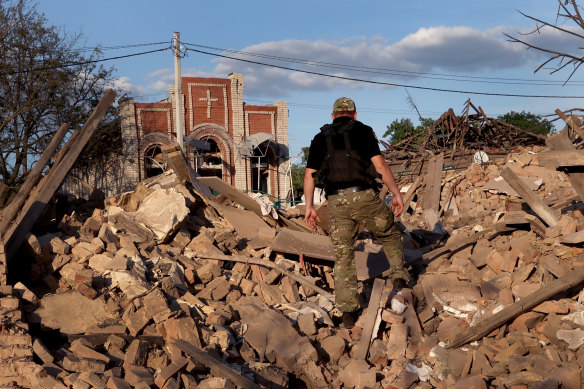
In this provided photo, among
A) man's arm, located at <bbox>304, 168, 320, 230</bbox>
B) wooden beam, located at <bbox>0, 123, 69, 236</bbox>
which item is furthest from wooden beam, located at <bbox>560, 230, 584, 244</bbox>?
wooden beam, located at <bbox>0, 123, 69, 236</bbox>

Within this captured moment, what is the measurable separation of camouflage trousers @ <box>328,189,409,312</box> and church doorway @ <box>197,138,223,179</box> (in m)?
22.4

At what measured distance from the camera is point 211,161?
28.0 meters

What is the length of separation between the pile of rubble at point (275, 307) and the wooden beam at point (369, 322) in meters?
0.02

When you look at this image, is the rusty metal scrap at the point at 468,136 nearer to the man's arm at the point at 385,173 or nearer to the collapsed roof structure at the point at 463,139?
the collapsed roof structure at the point at 463,139

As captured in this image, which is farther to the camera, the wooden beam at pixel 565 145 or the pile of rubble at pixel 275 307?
the wooden beam at pixel 565 145

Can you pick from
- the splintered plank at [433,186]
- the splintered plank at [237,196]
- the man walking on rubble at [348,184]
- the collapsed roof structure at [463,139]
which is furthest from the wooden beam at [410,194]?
the man walking on rubble at [348,184]

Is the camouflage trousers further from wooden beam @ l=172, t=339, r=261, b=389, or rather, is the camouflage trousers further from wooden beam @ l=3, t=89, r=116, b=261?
wooden beam @ l=3, t=89, r=116, b=261

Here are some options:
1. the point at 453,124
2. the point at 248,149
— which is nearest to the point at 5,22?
the point at 248,149

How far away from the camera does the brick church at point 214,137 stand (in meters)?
26.1

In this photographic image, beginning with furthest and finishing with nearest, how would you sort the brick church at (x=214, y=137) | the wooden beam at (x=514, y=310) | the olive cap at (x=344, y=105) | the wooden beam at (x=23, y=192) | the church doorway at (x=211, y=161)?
the church doorway at (x=211, y=161) → the brick church at (x=214, y=137) → the wooden beam at (x=23, y=192) → the olive cap at (x=344, y=105) → the wooden beam at (x=514, y=310)

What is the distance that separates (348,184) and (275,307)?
1713 millimetres

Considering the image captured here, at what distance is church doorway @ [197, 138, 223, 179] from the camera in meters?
27.2

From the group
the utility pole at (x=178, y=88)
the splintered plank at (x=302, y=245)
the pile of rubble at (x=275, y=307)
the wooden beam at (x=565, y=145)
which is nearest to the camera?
the pile of rubble at (x=275, y=307)

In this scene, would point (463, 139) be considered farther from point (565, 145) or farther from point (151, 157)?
point (151, 157)
